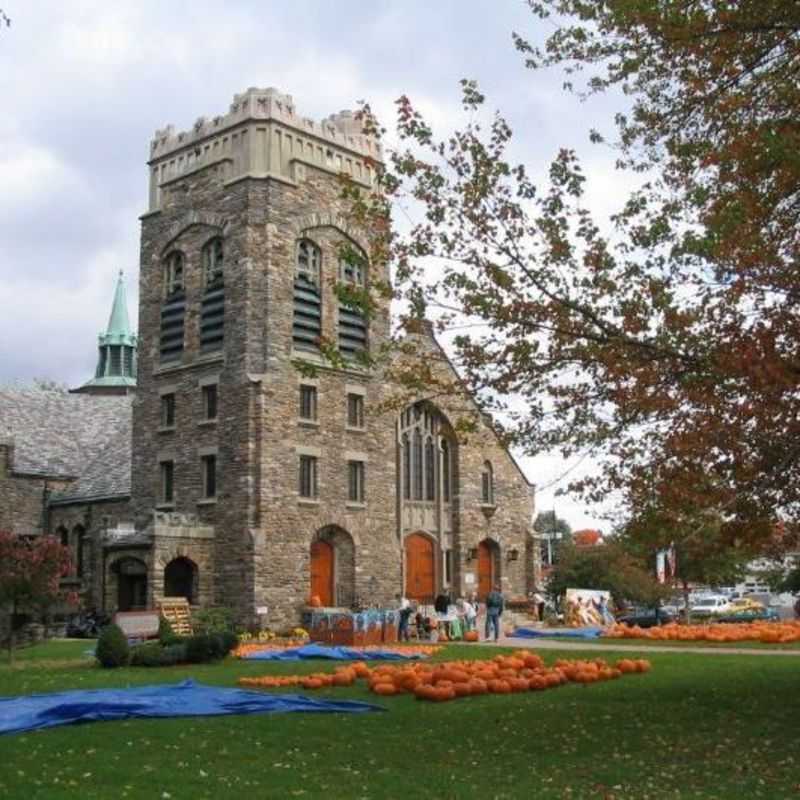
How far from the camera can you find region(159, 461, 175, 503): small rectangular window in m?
36.8

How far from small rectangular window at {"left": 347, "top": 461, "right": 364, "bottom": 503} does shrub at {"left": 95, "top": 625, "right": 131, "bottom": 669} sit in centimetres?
1622

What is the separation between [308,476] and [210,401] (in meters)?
4.15

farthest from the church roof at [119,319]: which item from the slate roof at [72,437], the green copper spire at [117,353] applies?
the slate roof at [72,437]

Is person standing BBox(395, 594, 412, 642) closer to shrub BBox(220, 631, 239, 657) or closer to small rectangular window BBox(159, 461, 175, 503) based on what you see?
shrub BBox(220, 631, 239, 657)

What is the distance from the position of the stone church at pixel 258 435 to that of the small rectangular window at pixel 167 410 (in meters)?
0.10

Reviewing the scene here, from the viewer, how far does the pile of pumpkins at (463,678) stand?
51.5 ft

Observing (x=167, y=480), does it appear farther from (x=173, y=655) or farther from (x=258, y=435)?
(x=173, y=655)

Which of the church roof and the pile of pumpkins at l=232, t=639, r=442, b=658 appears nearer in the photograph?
the pile of pumpkins at l=232, t=639, r=442, b=658

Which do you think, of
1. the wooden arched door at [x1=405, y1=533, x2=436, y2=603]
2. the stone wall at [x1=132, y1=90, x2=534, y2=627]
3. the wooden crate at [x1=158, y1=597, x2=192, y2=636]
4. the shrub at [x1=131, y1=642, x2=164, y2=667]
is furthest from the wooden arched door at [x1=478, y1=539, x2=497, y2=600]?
the shrub at [x1=131, y1=642, x2=164, y2=667]

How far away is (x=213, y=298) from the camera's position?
36.5 m

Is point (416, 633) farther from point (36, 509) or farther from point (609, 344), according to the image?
point (609, 344)

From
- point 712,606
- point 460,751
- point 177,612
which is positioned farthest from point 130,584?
point 712,606

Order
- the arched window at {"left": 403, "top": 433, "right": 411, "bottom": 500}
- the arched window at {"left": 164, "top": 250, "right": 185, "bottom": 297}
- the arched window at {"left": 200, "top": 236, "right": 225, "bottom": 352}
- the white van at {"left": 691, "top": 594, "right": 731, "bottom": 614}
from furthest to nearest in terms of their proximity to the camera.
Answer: the white van at {"left": 691, "top": 594, "right": 731, "bottom": 614}
the arched window at {"left": 403, "top": 433, "right": 411, "bottom": 500}
the arched window at {"left": 164, "top": 250, "right": 185, "bottom": 297}
the arched window at {"left": 200, "top": 236, "right": 225, "bottom": 352}

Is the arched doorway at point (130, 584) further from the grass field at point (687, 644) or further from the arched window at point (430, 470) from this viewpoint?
the grass field at point (687, 644)
